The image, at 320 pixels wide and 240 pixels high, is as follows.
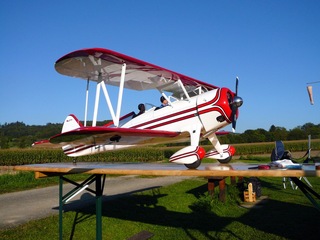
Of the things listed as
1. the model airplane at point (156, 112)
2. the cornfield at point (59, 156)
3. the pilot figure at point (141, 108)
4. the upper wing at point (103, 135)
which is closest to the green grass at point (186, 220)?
the model airplane at point (156, 112)

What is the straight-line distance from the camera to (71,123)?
29.3 feet

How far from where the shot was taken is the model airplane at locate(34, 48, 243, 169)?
5590 millimetres

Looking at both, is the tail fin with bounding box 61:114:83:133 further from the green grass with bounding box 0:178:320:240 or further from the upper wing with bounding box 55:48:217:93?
the green grass with bounding box 0:178:320:240

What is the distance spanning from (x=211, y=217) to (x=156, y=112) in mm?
4575

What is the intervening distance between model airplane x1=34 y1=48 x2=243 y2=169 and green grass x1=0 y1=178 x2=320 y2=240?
2455 mm

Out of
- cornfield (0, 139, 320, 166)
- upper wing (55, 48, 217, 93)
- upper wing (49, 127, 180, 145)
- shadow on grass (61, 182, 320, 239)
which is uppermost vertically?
upper wing (55, 48, 217, 93)

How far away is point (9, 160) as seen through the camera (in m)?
35.4

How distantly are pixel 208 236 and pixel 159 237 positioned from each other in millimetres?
1273

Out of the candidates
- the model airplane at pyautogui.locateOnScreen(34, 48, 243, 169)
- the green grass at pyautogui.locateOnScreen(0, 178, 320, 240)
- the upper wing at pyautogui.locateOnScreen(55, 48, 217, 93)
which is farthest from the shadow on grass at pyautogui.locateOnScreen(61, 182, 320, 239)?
the upper wing at pyautogui.locateOnScreen(55, 48, 217, 93)

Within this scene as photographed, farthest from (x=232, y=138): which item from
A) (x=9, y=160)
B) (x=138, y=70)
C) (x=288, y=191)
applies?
(x=138, y=70)

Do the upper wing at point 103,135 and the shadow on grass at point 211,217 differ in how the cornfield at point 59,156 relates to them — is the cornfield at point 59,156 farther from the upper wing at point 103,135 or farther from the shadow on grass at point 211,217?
the upper wing at point 103,135

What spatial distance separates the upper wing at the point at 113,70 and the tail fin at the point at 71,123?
1.75 m

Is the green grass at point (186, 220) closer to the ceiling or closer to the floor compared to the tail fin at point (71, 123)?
closer to the floor

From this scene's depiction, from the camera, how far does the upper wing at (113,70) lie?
236 inches
